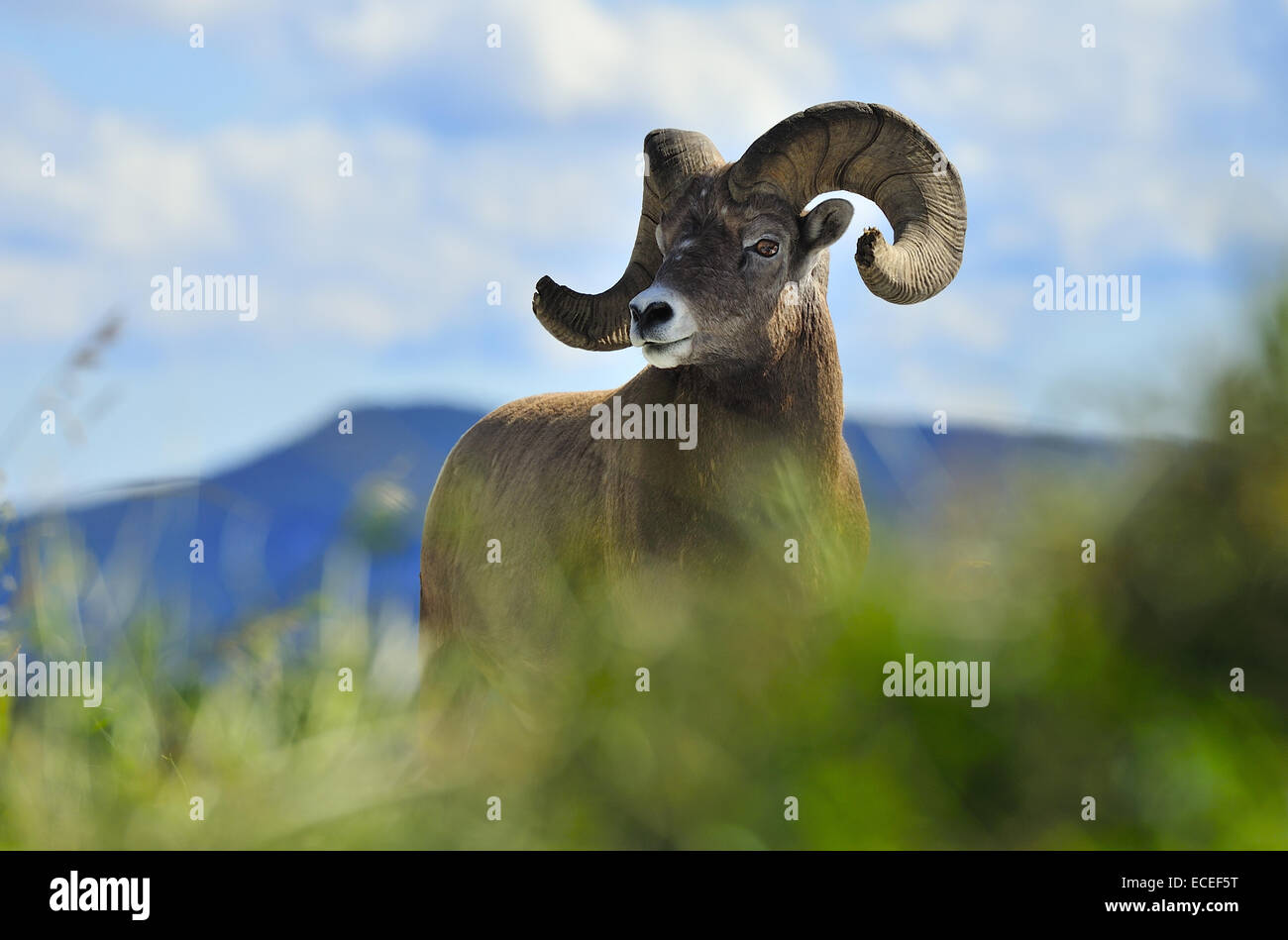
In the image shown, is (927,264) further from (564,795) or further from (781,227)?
(564,795)

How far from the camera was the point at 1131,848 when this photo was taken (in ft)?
4.96

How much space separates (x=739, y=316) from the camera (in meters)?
7.68

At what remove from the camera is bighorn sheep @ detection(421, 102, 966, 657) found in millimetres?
7605

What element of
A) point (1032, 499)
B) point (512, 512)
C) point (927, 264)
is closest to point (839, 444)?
point (927, 264)

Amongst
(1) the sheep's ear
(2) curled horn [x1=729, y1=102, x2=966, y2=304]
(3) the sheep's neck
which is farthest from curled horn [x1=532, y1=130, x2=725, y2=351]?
(3) the sheep's neck

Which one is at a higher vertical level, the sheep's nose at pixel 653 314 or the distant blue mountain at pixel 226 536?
the sheep's nose at pixel 653 314

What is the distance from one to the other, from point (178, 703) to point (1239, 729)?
2.28m

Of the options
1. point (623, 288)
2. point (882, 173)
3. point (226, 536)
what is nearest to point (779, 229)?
point (882, 173)

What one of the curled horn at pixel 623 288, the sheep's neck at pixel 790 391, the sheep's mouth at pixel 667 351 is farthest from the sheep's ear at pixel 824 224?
the sheep's mouth at pixel 667 351

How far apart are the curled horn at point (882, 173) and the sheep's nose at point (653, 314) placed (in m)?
1.19

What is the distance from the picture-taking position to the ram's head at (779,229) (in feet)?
24.6

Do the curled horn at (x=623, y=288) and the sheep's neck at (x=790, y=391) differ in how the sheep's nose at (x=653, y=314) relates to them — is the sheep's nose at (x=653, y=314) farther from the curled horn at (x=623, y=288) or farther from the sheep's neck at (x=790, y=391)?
the curled horn at (x=623, y=288)

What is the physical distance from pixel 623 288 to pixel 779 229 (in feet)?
5.30

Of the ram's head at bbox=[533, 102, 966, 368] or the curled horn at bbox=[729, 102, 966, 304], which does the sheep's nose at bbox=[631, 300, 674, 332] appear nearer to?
the ram's head at bbox=[533, 102, 966, 368]
